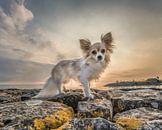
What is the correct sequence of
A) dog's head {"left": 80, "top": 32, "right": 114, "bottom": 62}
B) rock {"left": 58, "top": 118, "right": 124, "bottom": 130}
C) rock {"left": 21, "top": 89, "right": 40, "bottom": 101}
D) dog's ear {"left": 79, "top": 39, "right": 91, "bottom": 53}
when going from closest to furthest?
rock {"left": 58, "top": 118, "right": 124, "bottom": 130} → rock {"left": 21, "top": 89, "right": 40, "bottom": 101} → dog's head {"left": 80, "top": 32, "right": 114, "bottom": 62} → dog's ear {"left": 79, "top": 39, "right": 91, "bottom": 53}

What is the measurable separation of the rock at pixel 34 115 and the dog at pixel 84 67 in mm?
2952

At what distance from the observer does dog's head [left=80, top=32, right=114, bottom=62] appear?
34.8ft

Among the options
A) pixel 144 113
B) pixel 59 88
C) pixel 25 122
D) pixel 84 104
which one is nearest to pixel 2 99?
pixel 59 88

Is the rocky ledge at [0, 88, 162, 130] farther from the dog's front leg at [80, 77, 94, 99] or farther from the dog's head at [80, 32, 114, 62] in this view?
the dog's head at [80, 32, 114, 62]

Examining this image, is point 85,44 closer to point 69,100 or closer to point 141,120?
point 69,100

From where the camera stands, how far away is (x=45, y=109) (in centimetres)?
684

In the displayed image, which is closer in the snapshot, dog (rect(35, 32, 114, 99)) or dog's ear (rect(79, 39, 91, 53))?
dog (rect(35, 32, 114, 99))

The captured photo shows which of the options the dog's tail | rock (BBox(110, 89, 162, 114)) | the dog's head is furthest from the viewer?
the dog's tail

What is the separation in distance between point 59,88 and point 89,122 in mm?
5853

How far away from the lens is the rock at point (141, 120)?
6.18 meters

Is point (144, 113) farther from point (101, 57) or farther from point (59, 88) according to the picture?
point (59, 88)

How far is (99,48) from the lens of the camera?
10.7 meters

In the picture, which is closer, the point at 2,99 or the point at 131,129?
the point at 131,129

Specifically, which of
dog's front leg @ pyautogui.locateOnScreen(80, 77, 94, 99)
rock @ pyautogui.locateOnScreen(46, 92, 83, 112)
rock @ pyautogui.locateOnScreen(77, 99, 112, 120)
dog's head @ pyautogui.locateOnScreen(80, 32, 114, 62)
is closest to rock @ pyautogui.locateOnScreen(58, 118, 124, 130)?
rock @ pyautogui.locateOnScreen(77, 99, 112, 120)
